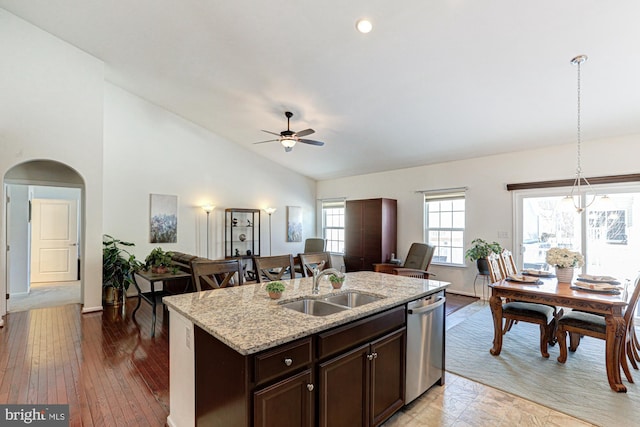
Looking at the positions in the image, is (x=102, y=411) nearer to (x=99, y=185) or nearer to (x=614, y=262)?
(x=99, y=185)

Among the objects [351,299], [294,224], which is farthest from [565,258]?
[294,224]

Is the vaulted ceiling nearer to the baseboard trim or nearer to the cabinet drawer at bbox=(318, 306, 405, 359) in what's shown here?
the cabinet drawer at bbox=(318, 306, 405, 359)

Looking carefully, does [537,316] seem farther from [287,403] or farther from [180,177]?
[180,177]

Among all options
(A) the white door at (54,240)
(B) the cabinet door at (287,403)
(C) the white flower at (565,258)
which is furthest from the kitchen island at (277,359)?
(A) the white door at (54,240)

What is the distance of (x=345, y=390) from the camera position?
1.75 m

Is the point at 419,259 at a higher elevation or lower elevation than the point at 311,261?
lower

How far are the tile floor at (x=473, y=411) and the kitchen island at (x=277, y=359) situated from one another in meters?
0.23

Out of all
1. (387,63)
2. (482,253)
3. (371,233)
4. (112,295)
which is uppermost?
(387,63)

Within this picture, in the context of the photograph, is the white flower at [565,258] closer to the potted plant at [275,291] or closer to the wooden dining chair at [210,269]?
the potted plant at [275,291]

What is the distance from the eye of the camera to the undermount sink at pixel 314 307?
2.15 meters

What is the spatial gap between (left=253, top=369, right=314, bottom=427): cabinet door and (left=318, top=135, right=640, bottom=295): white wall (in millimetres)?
5005

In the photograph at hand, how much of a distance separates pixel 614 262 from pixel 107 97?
8.55 m

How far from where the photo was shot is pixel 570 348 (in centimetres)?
341

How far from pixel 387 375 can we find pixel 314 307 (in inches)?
26.3
